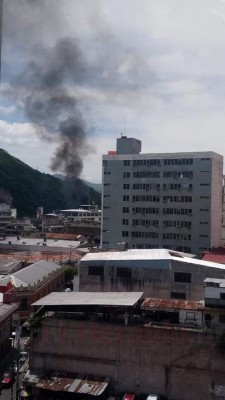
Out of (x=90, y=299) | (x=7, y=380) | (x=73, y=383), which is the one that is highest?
(x=90, y=299)

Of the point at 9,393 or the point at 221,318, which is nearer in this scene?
the point at 9,393

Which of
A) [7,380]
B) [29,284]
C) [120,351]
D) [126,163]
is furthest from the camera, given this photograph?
[126,163]

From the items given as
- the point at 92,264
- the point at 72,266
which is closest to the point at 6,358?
the point at 92,264

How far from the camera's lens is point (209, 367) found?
26.8ft

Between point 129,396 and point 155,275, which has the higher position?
point 155,275

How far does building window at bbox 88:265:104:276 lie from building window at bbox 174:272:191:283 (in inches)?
70.9

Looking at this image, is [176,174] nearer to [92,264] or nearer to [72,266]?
[72,266]

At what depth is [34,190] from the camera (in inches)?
2090

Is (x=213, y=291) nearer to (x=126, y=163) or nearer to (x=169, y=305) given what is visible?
(x=169, y=305)

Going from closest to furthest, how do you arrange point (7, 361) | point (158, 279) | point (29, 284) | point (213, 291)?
point (213, 291), point (7, 361), point (158, 279), point (29, 284)

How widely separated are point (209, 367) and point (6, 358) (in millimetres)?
4676

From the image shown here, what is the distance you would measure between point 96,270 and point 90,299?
6.31 feet

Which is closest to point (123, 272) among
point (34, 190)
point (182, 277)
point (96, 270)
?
point (96, 270)

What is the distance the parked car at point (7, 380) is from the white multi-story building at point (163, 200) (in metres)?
10.3
